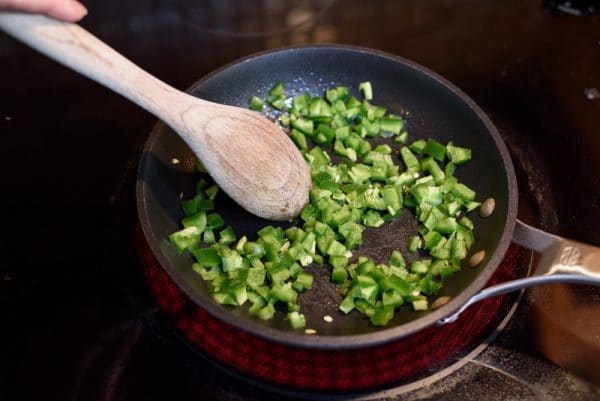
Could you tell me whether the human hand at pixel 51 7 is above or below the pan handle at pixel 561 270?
above

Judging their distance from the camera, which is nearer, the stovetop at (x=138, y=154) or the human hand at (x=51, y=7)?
the human hand at (x=51, y=7)

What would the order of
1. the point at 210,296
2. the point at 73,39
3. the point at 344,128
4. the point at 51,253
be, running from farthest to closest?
the point at 344,128 → the point at 51,253 → the point at 210,296 → the point at 73,39

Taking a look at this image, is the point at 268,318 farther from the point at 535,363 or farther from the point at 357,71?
the point at 357,71

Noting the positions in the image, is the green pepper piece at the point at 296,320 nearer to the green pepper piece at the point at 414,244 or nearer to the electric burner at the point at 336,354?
the electric burner at the point at 336,354

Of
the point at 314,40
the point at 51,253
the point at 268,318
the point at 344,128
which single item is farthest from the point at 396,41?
the point at 51,253

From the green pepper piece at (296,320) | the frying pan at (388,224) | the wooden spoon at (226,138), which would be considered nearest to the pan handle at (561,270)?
the frying pan at (388,224)

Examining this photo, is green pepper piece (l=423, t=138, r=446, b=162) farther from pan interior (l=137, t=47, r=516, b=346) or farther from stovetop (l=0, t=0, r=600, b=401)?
stovetop (l=0, t=0, r=600, b=401)
